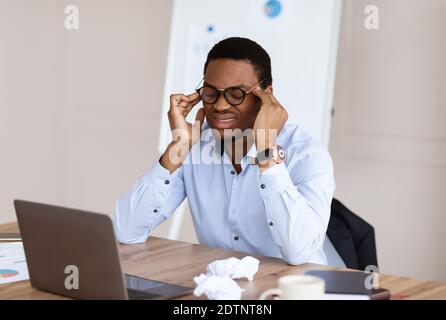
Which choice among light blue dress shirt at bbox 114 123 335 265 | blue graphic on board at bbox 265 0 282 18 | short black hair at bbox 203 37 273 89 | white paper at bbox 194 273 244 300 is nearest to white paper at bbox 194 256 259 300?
white paper at bbox 194 273 244 300

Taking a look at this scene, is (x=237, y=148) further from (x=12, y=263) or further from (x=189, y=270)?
(x=12, y=263)

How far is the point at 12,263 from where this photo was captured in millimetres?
2080

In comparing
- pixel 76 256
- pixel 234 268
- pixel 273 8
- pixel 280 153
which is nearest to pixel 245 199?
pixel 280 153

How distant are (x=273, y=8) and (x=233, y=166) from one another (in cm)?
140

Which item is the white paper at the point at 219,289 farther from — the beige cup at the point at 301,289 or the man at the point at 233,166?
the man at the point at 233,166

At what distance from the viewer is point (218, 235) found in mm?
2438

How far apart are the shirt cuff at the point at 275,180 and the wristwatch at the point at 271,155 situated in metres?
0.03

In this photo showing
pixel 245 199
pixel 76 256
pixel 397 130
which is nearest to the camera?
pixel 76 256

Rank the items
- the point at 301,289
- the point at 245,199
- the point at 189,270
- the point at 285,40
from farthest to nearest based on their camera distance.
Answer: the point at 285,40 < the point at 245,199 < the point at 189,270 < the point at 301,289

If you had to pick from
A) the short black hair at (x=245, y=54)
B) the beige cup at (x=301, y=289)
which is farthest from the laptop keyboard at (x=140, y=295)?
the short black hair at (x=245, y=54)

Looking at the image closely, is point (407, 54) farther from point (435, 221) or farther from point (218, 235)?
point (218, 235)

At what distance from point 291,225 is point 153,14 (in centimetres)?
282

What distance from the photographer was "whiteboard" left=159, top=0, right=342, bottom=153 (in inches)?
139

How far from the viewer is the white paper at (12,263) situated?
76.6 inches
